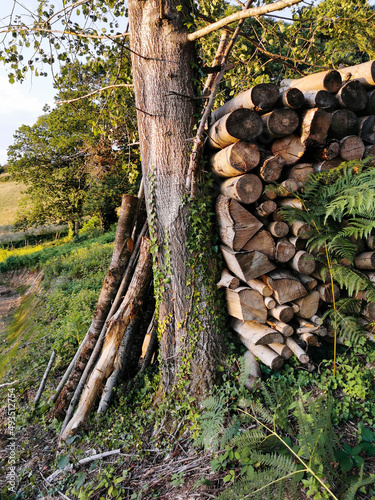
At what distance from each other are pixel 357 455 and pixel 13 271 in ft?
50.2

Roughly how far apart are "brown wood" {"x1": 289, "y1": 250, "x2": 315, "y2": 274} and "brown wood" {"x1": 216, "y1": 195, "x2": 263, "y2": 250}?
0.44m

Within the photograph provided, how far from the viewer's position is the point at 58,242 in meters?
19.5

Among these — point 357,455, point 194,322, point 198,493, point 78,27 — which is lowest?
point 198,493

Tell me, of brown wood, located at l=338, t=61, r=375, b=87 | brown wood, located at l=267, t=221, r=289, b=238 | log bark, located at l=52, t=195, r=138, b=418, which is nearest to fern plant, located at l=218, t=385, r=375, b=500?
brown wood, located at l=267, t=221, r=289, b=238

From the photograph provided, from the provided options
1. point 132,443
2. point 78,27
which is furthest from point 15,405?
point 78,27

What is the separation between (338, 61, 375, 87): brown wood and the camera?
9.08 ft

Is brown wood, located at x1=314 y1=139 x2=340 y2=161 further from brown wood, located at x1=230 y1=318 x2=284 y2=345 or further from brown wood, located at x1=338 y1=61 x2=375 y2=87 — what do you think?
brown wood, located at x1=230 y1=318 x2=284 y2=345

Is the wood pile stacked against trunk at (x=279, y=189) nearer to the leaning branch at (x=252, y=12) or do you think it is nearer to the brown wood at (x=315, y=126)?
the brown wood at (x=315, y=126)

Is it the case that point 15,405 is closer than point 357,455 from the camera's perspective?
No

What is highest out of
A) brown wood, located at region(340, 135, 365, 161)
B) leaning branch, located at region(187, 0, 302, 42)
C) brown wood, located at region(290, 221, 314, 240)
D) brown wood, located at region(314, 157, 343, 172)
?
leaning branch, located at region(187, 0, 302, 42)

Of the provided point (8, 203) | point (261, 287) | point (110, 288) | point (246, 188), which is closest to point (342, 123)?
point (246, 188)

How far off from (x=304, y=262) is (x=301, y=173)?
30.8 inches

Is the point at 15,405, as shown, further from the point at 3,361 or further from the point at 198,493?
the point at 198,493

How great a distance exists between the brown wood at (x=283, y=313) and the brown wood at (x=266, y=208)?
0.83 m
